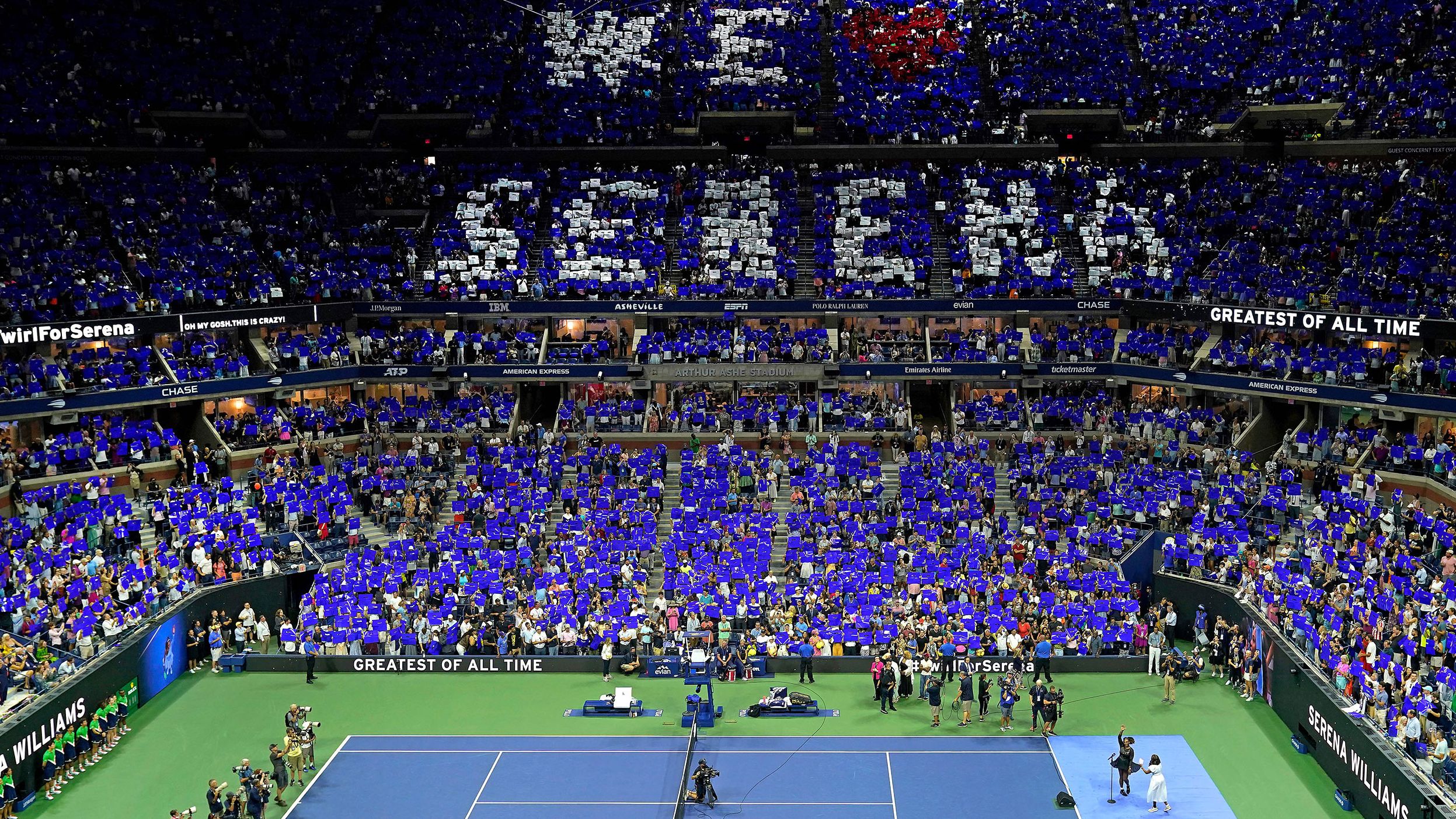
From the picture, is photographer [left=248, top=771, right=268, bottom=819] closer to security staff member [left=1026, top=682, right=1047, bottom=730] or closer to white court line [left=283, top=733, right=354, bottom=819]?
white court line [left=283, top=733, right=354, bottom=819]

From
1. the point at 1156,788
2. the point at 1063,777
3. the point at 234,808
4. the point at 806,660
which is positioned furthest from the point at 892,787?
the point at 234,808

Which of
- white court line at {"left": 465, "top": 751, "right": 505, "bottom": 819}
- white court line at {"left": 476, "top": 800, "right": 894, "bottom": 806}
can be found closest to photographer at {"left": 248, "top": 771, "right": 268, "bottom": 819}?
white court line at {"left": 465, "top": 751, "right": 505, "bottom": 819}

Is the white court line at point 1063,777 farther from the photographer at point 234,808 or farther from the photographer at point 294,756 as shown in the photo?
the photographer at point 234,808

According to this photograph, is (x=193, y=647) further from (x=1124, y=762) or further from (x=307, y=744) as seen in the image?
(x=1124, y=762)

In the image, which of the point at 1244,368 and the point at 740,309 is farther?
the point at 740,309

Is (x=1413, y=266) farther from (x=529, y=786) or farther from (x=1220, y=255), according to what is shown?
(x=529, y=786)

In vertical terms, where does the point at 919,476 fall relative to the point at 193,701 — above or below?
above

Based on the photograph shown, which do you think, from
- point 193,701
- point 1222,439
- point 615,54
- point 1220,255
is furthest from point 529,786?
point 615,54
